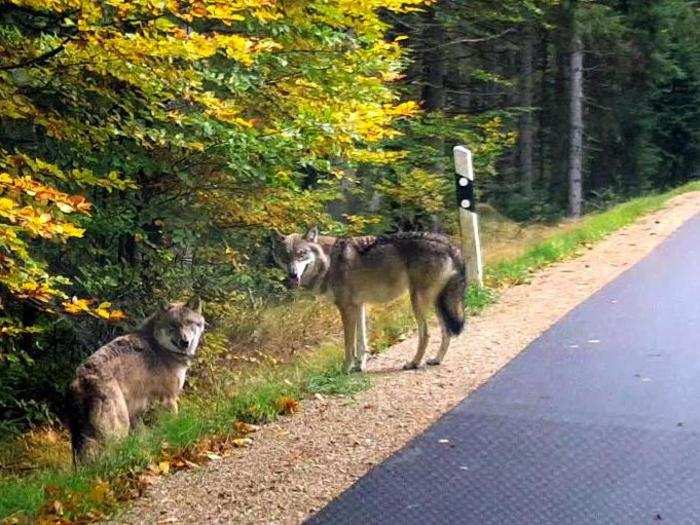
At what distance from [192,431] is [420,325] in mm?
2450

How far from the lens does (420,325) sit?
8.22 metres

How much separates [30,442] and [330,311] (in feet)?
15.0

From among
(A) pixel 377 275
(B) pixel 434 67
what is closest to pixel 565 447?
(A) pixel 377 275

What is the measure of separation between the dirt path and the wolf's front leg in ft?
0.79

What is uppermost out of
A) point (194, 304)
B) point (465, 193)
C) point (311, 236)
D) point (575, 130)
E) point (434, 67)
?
point (434, 67)

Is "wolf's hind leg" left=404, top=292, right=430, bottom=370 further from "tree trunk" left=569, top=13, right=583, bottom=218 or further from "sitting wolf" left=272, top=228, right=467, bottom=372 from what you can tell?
"tree trunk" left=569, top=13, right=583, bottom=218

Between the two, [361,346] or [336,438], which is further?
[361,346]

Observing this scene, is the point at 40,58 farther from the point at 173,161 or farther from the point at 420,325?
the point at 420,325

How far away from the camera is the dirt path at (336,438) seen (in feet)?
17.0

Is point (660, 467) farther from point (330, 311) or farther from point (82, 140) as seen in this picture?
point (330, 311)

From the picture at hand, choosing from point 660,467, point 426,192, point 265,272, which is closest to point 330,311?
point 265,272

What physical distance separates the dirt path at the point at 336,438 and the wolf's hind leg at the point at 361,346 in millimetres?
131

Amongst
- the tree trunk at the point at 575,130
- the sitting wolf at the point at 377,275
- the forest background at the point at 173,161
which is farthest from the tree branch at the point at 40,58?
the tree trunk at the point at 575,130

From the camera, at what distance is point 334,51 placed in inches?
412
